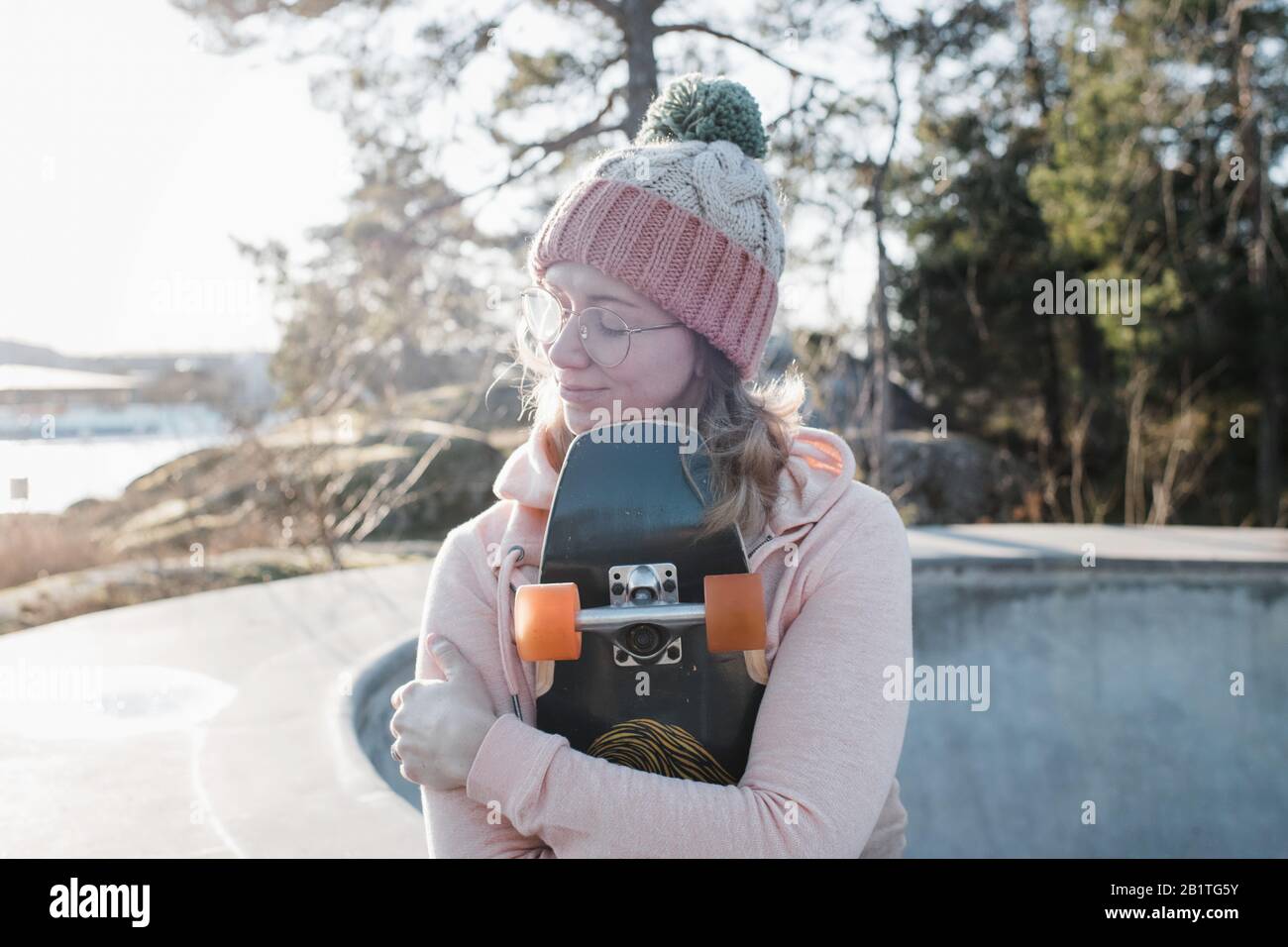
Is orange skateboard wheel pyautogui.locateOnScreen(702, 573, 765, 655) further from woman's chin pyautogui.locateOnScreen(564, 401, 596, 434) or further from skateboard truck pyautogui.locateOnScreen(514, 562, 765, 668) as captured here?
→ woman's chin pyautogui.locateOnScreen(564, 401, 596, 434)

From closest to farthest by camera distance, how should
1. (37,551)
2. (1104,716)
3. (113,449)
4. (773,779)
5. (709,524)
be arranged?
(773,779) < (709,524) < (1104,716) < (113,449) < (37,551)

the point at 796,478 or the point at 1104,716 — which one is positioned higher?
the point at 796,478

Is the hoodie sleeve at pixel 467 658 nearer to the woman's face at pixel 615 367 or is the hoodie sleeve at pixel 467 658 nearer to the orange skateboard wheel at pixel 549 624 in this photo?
the orange skateboard wheel at pixel 549 624

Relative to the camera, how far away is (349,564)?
8.12m

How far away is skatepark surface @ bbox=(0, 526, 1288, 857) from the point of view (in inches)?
108

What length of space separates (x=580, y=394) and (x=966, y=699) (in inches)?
138

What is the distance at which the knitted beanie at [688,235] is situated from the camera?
147 cm

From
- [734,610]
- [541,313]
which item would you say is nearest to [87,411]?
[541,313]

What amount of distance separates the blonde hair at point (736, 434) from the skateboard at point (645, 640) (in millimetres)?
44

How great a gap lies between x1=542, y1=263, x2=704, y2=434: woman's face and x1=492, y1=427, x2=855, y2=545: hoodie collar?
103mm

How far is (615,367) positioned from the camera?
4.79 ft

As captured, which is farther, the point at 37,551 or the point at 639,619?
the point at 37,551

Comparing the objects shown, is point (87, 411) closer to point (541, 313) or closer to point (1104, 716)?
point (1104, 716)
